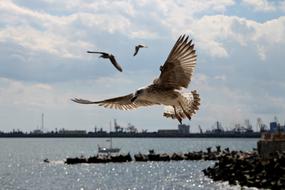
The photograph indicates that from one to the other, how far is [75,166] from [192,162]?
62.1 feet

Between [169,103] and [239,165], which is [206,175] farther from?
[169,103]

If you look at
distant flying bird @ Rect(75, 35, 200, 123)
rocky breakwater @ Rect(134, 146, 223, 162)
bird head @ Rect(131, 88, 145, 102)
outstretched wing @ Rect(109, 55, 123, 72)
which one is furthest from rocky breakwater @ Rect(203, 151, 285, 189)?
outstretched wing @ Rect(109, 55, 123, 72)

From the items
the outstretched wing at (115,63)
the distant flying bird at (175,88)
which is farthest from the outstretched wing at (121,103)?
the outstretched wing at (115,63)

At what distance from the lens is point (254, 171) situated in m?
53.8

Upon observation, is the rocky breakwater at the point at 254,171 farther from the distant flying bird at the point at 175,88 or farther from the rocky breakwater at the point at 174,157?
the distant flying bird at the point at 175,88

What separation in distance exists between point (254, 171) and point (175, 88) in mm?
50724

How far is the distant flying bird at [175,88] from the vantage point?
418 cm

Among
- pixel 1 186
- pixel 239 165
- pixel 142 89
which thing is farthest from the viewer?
pixel 1 186

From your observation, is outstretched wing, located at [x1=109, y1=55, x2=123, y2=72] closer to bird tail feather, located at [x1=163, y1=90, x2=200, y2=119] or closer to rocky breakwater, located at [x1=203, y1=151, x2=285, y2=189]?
bird tail feather, located at [x1=163, y1=90, x2=200, y2=119]

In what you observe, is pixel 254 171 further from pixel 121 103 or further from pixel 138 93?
pixel 138 93

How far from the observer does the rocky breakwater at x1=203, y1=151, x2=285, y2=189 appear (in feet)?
156

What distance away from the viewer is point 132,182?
235 ft

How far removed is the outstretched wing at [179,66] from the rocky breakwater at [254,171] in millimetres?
42961

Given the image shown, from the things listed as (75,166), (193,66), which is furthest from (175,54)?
(75,166)
